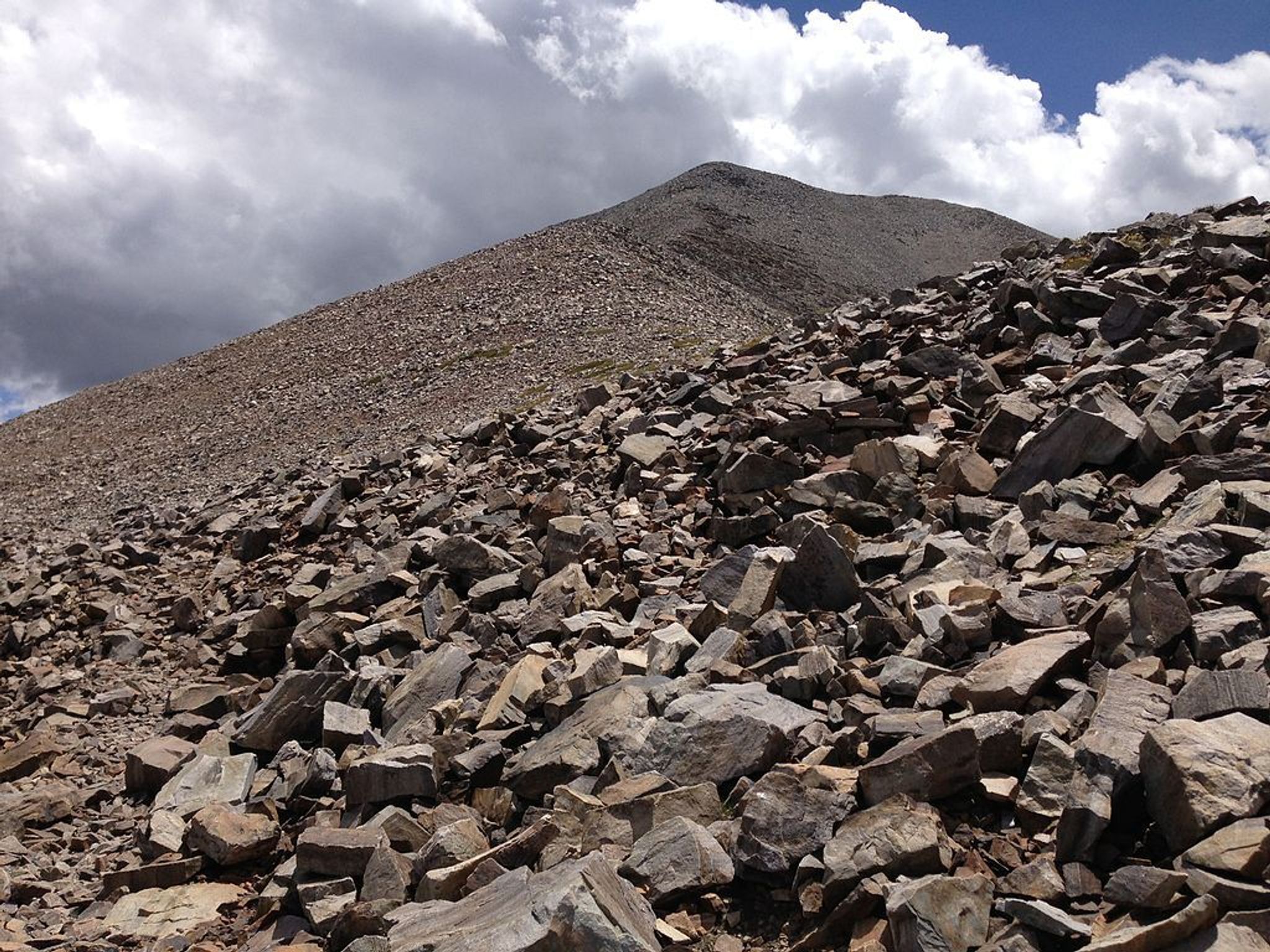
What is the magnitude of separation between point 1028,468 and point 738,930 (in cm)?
759

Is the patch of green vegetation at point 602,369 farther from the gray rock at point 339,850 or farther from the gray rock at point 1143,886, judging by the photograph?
the gray rock at point 1143,886

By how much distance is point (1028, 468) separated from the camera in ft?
37.5

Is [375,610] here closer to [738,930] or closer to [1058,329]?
[738,930]

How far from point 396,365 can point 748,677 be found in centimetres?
3240

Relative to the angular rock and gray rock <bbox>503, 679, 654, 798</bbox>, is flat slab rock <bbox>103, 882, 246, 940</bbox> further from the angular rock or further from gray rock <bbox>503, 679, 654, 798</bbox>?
gray rock <bbox>503, 679, 654, 798</bbox>

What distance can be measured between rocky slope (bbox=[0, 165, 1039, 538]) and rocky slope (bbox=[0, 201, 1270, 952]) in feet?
40.6

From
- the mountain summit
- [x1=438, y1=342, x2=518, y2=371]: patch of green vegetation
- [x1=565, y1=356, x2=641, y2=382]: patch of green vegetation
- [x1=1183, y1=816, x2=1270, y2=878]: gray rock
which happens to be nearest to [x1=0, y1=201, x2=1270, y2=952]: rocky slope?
[x1=1183, y1=816, x2=1270, y2=878]: gray rock

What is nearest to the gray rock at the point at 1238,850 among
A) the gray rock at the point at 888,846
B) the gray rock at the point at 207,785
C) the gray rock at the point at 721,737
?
the gray rock at the point at 888,846

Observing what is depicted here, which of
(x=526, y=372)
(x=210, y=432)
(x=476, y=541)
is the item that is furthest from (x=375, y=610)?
(x=210, y=432)

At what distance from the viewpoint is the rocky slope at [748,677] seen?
5.44 meters

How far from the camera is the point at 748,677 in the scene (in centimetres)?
827

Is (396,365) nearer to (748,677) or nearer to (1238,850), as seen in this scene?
(748,677)

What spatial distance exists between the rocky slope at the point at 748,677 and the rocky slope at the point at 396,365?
12384 millimetres

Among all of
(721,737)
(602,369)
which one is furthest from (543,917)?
(602,369)
